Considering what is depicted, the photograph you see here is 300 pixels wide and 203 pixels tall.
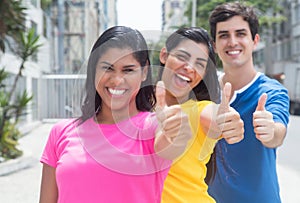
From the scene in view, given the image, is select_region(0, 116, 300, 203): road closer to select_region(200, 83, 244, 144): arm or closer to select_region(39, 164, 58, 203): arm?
select_region(39, 164, 58, 203): arm

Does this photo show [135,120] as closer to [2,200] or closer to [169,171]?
[169,171]

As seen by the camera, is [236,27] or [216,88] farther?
[236,27]

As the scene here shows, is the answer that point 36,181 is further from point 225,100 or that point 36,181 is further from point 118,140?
point 225,100

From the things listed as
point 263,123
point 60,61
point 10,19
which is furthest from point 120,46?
point 60,61

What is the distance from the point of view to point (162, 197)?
1.40 meters

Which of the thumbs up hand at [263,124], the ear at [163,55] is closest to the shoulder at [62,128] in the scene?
the ear at [163,55]

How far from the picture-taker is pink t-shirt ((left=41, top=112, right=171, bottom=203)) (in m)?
1.28

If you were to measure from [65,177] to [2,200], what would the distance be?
12.9 ft

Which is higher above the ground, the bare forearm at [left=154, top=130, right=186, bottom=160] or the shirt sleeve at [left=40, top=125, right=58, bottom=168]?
the bare forearm at [left=154, top=130, right=186, bottom=160]

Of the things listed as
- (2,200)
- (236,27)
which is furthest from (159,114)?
(2,200)

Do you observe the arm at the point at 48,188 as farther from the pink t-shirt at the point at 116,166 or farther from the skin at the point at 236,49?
the skin at the point at 236,49

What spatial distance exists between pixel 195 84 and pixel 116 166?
1.18ft

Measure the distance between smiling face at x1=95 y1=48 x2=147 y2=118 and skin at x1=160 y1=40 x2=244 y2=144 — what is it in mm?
87

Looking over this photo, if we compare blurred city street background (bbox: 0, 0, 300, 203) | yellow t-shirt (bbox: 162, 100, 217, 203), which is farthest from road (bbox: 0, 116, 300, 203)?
yellow t-shirt (bbox: 162, 100, 217, 203)
